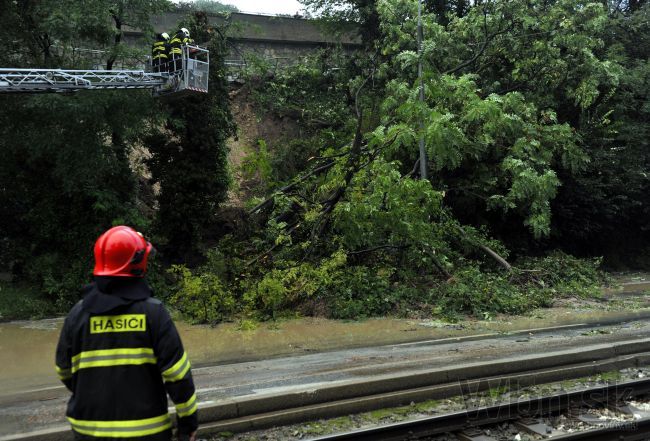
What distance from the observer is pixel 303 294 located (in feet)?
42.6

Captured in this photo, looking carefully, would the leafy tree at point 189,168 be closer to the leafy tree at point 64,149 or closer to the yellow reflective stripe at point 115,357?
the leafy tree at point 64,149

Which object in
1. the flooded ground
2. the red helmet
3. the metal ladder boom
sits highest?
the metal ladder boom

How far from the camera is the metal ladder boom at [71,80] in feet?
37.3

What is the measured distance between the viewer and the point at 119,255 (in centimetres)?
304

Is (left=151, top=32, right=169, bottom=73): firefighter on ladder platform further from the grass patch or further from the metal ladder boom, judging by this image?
the grass patch

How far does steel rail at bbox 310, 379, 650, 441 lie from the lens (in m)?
5.80

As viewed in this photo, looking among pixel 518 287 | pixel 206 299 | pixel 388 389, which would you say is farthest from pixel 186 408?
pixel 518 287

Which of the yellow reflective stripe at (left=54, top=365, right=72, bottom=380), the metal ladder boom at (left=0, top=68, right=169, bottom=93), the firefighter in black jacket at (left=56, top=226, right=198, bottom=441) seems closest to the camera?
the firefighter in black jacket at (left=56, top=226, right=198, bottom=441)

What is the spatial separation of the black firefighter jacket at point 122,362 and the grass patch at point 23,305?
10992mm

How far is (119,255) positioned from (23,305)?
1145cm

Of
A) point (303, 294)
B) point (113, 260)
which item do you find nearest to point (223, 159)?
point (303, 294)

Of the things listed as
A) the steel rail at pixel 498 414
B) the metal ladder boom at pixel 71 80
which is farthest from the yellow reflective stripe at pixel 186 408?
the metal ladder boom at pixel 71 80

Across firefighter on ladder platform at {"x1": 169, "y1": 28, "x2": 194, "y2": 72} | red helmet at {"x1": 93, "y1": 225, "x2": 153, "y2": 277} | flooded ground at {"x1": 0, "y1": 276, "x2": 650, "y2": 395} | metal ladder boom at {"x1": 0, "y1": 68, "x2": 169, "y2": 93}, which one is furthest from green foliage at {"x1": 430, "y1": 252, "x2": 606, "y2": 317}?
red helmet at {"x1": 93, "y1": 225, "x2": 153, "y2": 277}

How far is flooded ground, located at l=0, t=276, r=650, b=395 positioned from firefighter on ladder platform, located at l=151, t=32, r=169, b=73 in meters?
6.09
